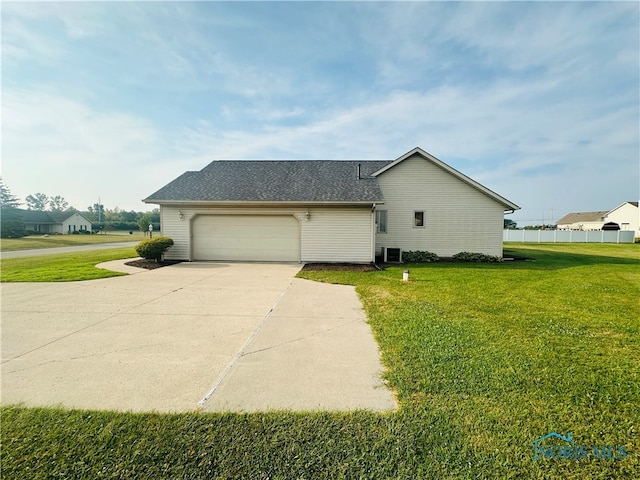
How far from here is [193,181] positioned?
14766 mm

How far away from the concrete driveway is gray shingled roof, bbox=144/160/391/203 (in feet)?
21.0

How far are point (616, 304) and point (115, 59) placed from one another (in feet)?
54.1

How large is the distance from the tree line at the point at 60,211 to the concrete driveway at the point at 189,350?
38.3m

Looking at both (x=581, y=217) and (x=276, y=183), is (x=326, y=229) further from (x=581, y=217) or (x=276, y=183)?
(x=581, y=217)

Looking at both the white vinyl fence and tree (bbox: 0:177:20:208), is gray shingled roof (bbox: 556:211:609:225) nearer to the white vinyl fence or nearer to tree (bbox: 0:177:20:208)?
the white vinyl fence

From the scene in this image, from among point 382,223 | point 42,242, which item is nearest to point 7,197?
point 42,242

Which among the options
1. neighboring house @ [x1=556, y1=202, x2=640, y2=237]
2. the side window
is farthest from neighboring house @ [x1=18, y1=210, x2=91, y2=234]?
neighboring house @ [x1=556, y1=202, x2=640, y2=237]

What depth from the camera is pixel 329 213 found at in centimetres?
1277

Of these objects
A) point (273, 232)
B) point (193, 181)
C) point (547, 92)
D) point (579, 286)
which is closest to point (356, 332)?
point (579, 286)

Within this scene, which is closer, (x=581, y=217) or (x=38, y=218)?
(x=38, y=218)

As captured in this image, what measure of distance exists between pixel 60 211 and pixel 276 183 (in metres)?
76.0

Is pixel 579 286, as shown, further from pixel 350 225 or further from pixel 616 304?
pixel 350 225

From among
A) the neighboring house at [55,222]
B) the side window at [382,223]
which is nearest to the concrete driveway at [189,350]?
the side window at [382,223]

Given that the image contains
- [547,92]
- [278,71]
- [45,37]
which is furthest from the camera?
[547,92]
